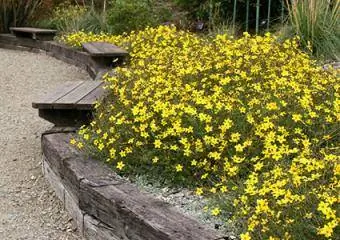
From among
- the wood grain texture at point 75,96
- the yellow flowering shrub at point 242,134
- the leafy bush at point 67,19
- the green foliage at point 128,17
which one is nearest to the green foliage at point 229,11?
the green foliage at point 128,17

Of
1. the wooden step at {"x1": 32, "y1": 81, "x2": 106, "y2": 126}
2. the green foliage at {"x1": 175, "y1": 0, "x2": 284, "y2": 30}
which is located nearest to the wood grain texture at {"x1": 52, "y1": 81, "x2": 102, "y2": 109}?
the wooden step at {"x1": 32, "y1": 81, "x2": 106, "y2": 126}

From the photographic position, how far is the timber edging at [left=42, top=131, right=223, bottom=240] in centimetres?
247

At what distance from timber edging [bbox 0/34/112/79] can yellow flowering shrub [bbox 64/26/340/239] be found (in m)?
2.35

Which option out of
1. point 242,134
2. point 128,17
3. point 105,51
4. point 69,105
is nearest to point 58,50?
point 128,17

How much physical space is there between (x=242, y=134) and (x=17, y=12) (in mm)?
8532

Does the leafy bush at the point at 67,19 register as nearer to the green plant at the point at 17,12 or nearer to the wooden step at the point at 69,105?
the green plant at the point at 17,12

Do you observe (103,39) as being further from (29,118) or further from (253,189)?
(253,189)

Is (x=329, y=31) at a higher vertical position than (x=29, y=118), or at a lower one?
higher

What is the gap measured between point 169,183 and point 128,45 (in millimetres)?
3922

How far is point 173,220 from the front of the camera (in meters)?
2.52

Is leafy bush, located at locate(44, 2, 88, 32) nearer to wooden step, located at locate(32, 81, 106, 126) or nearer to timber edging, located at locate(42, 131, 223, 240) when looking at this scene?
wooden step, located at locate(32, 81, 106, 126)

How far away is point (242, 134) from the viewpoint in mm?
3143

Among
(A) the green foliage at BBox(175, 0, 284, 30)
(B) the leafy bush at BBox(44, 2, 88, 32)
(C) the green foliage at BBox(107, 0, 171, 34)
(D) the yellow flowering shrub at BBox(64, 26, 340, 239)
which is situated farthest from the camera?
(B) the leafy bush at BBox(44, 2, 88, 32)

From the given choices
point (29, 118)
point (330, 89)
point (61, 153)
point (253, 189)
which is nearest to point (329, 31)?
point (330, 89)
